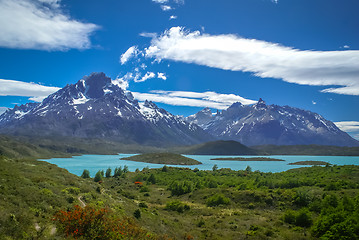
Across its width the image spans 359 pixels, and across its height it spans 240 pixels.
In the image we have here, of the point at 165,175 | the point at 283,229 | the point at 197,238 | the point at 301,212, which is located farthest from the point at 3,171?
the point at 165,175

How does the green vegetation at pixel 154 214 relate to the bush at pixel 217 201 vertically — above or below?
above

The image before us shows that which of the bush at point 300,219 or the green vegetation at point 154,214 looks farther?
the bush at point 300,219

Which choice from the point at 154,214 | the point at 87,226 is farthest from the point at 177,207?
the point at 87,226

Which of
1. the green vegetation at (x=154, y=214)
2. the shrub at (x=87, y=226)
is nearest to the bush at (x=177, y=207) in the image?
the green vegetation at (x=154, y=214)

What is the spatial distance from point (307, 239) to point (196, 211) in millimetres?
24833

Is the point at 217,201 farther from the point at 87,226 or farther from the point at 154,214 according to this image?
the point at 87,226

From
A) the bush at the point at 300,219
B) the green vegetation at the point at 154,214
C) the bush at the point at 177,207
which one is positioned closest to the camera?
the green vegetation at the point at 154,214

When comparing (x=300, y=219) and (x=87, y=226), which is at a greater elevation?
(x=87, y=226)

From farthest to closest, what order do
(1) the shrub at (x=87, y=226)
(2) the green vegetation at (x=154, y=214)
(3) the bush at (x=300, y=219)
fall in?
(3) the bush at (x=300, y=219)
(2) the green vegetation at (x=154, y=214)
(1) the shrub at (x=87, y=226)

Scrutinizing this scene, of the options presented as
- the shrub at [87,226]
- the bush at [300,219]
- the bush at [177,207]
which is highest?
the shrub at [87,226]

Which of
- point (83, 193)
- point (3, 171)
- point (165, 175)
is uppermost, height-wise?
point (3, 171)

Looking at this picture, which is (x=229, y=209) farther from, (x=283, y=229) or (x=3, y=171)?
(x=3, y=171)

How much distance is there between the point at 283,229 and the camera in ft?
129

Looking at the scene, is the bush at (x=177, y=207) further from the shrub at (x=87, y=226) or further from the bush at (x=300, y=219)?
the shrub at (x=87, y=226)
